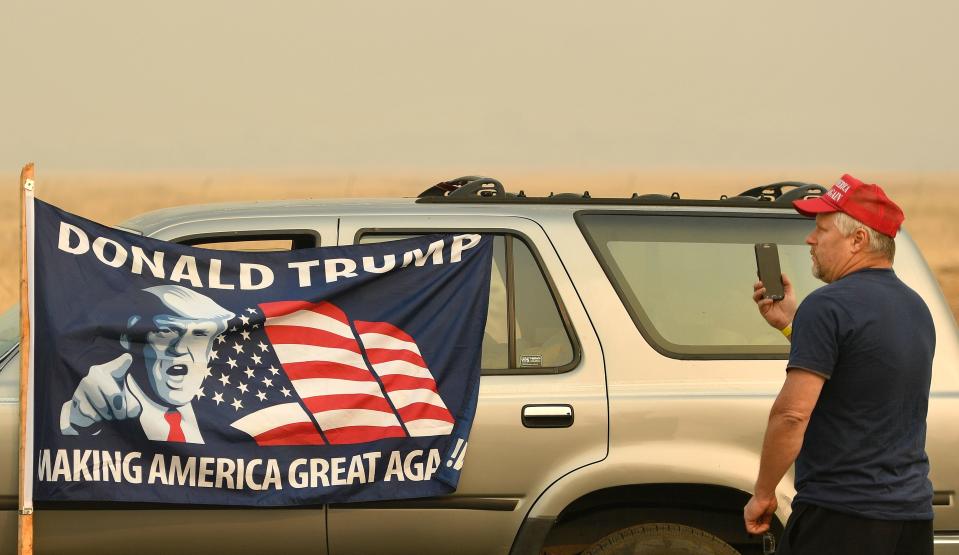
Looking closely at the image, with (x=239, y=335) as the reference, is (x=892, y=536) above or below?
below

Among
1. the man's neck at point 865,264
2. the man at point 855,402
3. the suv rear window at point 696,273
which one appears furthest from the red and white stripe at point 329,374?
the man's neck at point 865,264

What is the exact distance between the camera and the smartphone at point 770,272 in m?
3.83

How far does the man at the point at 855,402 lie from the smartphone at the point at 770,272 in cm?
49

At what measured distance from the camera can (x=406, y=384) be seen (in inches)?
167

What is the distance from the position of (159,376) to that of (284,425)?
0.42 m

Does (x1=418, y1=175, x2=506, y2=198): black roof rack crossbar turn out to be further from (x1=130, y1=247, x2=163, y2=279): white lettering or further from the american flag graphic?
(x1=130, y1=247, x2=163, y2=279): white lettering

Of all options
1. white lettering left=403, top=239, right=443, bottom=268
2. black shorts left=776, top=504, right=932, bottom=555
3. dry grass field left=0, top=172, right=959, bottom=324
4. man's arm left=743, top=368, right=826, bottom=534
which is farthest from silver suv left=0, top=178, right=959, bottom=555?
dry grass field left=0, top=172, right=959, bottom=324

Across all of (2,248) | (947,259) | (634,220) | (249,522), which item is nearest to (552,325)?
(634,220)

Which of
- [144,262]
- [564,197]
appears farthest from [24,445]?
[564,197]

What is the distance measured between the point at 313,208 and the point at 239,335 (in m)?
0.57

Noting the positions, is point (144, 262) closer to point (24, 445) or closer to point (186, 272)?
point (186, 272)

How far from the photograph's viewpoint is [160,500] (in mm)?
4113

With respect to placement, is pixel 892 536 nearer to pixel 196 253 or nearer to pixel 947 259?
pixel 196 253

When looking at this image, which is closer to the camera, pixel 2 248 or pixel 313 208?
pixel 313 208
